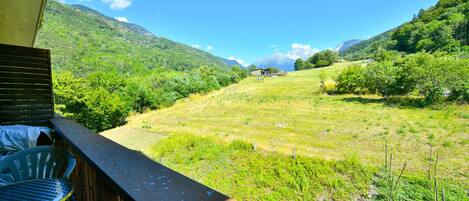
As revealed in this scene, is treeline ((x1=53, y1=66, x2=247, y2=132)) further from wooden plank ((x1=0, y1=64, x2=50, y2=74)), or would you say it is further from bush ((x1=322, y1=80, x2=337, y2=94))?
bush ((x1=322, y1=80, x2=337, y2=94))

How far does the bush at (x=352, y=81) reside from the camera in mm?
12945

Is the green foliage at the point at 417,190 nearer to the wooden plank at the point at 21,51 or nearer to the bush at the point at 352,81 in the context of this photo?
the wooden plank at the point at 21,51

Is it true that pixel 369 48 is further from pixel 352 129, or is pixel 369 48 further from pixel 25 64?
pixel 25 64

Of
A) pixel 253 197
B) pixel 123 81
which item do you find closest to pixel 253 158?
pixel 253 197

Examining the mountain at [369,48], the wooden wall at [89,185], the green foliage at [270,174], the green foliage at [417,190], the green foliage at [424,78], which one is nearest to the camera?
the wooden wall at [89,185]

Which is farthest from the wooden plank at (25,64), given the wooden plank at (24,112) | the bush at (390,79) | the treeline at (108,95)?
the bush at (390,79)

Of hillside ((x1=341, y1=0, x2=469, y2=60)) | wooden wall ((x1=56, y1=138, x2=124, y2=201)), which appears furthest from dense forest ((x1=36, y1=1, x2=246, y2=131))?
hillside ((x1=341, y1=0, x2=469, y2=60))

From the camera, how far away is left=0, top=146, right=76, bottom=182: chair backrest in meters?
1.17

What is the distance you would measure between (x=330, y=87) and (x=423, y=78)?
6.25 metres

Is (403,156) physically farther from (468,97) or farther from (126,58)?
(126,58)

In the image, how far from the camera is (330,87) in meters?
15.5

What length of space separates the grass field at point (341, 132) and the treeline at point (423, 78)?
55cm

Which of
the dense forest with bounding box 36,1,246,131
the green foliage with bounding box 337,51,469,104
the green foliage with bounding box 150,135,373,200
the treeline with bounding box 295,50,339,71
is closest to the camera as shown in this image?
the green foliage with bounding box 150,135,373,200

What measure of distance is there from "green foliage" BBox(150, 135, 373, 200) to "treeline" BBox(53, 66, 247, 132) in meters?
8.36
